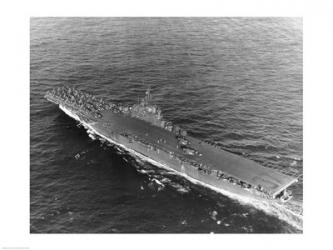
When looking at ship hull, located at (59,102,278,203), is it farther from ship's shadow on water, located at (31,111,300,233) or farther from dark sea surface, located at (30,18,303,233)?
dark sea surface, located at (30,18,303,233)

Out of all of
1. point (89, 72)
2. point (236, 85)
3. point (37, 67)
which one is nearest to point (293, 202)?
point (236, 85)

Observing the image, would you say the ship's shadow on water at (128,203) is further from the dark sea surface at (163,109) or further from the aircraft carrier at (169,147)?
the aircraft carrier at (169,147)

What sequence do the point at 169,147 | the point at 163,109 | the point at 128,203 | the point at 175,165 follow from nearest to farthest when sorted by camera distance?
1. the point at 128,203
2. the point at 175,165
3. the point at 169,147
4. the point at 163,109

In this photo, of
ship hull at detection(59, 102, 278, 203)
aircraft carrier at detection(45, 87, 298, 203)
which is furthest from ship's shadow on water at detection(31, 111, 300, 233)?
aircraft carrier at detection(45, 87, 298, 203)

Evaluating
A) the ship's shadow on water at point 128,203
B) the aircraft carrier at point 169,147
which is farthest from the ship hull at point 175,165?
the ship's shadow on water at point 128,203

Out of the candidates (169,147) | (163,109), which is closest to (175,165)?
(169,147)

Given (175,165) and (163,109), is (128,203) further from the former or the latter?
(163,109)
